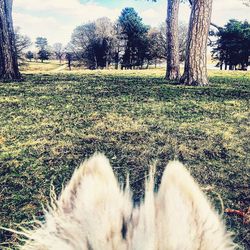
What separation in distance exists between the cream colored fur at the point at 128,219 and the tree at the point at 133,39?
206 feet

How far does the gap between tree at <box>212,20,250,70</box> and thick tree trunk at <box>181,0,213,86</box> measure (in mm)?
41479

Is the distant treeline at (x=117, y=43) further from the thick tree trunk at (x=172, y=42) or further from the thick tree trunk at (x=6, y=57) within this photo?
the thick tree trunk at (x=6, y=57)

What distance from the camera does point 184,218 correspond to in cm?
112

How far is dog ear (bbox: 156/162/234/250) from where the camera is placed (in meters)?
1.09

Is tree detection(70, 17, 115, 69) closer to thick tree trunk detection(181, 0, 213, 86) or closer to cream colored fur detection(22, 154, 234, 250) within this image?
thick tree trunk detection(181, 0, 213, 86)

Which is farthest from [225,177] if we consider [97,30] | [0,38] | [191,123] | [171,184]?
[97,30]

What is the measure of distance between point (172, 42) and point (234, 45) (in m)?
41.2

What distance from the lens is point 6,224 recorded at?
267 centimetres

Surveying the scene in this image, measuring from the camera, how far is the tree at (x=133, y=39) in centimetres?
6362

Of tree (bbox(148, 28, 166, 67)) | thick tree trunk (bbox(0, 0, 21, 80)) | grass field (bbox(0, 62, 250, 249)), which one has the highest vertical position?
tree (bbox(148, 28, 166, 67))

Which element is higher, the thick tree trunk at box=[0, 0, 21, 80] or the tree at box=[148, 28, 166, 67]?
the tree at box=[148, 28, 166, 67]

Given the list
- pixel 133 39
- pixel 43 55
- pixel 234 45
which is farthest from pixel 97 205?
pixel 43 55

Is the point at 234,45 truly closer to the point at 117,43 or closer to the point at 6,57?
the point at 117,43

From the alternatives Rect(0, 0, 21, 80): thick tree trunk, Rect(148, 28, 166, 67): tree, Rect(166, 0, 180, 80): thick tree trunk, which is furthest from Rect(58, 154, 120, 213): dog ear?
Rect(148, 28, 166, 67): tree
